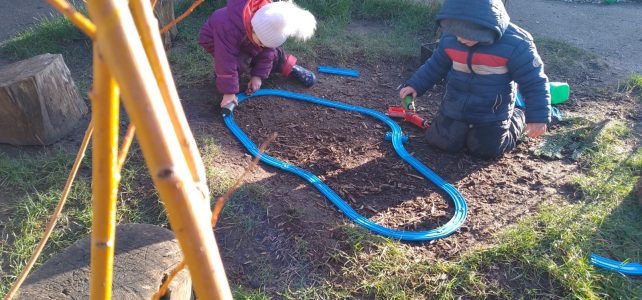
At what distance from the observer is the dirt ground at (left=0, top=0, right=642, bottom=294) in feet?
8.11

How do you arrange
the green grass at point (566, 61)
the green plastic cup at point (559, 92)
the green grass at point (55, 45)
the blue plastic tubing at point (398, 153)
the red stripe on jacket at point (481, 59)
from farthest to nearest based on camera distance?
the green grass at point (566, 61)
the green grass at point (55, 45)
the green plastic cup at point (559, 92)
the red stripe on jacket at point (481, 59)
the blue plastic tubing at point (398, 153)

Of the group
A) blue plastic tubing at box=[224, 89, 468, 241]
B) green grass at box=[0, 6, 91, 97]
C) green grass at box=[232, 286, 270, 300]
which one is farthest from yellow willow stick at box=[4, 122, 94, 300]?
green grass at box=[0, 6, 91, 97]

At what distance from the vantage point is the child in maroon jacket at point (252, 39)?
3275 mm

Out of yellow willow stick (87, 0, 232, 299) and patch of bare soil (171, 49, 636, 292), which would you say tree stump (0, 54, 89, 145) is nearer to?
patch of bare soil (171, 49, 636, 292)

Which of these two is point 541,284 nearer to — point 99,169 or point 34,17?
point 99,169

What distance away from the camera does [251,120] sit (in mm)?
3584

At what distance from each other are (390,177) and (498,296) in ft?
3.32

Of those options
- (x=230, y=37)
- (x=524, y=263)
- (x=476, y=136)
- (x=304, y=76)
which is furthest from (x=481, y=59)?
(x=230, y=37)

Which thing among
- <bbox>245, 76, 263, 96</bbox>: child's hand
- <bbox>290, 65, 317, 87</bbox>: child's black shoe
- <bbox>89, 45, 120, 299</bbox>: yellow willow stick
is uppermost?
<bbox>89, 45, 120, 299</bbox>: yellow willow stick

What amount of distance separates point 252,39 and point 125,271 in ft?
6.87

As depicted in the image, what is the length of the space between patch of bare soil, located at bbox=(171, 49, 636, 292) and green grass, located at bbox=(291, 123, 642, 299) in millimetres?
97

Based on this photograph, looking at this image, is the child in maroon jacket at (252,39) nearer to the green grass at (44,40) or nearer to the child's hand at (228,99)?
the child's hand at (228,99)

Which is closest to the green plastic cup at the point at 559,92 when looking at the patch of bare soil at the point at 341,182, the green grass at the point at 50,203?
the patch of bare soil at the point at 341,182

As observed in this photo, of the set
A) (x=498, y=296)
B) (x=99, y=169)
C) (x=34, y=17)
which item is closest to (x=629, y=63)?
(x=498, y=296)
